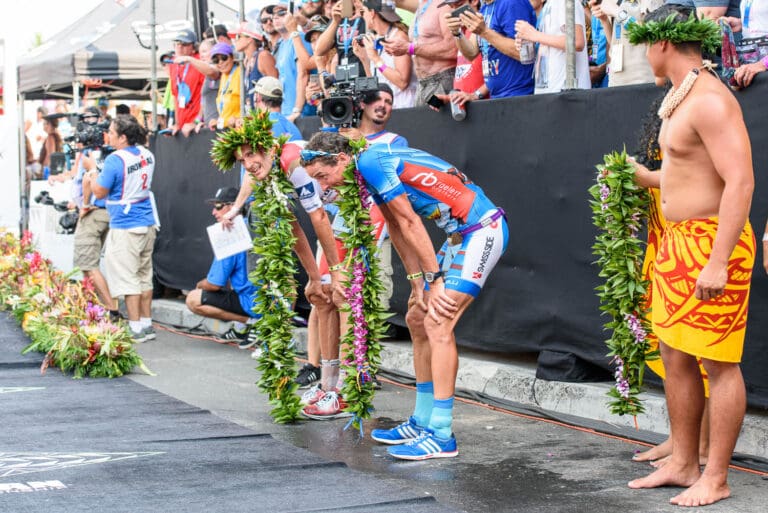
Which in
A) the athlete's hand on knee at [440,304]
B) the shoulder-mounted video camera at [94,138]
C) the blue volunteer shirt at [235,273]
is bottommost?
the blue volunteer shirt at [235,273]

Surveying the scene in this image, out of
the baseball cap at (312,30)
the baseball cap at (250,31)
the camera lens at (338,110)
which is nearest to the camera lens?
the camera lens at (338,110)

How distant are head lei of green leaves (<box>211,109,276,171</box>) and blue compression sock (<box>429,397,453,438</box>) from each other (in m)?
1.87

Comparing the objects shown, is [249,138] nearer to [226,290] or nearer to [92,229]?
[226,290]

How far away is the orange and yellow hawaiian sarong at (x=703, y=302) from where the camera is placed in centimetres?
465

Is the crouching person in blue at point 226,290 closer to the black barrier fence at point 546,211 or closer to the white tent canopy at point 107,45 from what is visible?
the black barrier fence at point 546,211

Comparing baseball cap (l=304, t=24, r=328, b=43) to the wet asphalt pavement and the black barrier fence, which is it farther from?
the wet asphalt pavement

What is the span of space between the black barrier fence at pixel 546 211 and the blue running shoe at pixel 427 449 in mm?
1374

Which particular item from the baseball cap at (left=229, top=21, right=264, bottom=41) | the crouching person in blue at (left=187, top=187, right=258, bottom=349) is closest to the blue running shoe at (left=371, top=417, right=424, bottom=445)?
the crouching person in blue at (left=187, top=187, right=258, bottom=349)

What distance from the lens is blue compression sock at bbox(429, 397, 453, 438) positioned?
5762 millimetres

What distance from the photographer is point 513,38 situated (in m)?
7.61

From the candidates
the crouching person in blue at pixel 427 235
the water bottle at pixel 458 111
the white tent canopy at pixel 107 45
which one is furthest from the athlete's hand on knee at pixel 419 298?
the white tent canopy at pixel 107 45

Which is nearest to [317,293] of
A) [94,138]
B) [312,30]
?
[312,30]

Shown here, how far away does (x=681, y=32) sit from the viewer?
4.70m

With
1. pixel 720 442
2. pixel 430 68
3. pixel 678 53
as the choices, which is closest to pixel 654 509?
pixel 720 442
